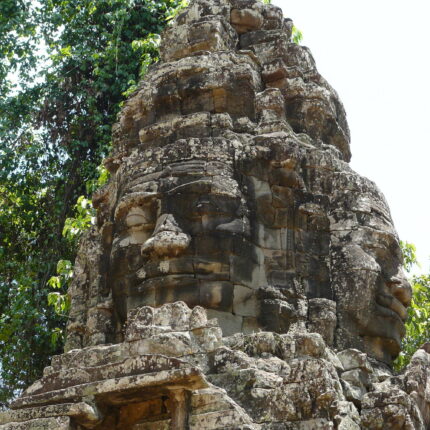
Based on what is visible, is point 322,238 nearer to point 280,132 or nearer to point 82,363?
point 280,132

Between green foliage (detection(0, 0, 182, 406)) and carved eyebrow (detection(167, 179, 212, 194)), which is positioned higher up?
green foliage (detection(0, 0, 182, 406))

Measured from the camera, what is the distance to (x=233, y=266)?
9.47 meters

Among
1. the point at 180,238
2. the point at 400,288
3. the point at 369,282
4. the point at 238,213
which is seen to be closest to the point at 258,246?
the point at 238,213

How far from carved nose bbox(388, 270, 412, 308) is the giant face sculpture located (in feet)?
0.06

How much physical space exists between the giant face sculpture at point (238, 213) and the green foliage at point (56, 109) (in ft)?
22.2

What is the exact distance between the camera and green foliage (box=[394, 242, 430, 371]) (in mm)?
15891

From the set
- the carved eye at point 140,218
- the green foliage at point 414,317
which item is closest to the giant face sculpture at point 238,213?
the carved eye at point 140,218

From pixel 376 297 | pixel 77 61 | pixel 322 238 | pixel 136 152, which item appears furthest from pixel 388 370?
pixel 77 61

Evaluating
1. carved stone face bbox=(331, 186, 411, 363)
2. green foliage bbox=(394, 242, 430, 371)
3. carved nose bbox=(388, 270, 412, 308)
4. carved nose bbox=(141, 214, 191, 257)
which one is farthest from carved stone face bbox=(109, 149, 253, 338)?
green foliage bbox=(394, 242, 430, 371)

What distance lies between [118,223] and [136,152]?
3.12 ft

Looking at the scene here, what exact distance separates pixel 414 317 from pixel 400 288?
6274 millimetres

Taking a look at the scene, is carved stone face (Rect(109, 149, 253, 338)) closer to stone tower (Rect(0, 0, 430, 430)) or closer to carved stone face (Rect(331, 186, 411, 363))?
stone tower (Rect(0, 0, 430, 430))

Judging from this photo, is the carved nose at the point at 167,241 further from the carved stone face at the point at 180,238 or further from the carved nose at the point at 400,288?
the carved nose at the point at 400,288

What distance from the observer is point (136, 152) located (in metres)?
10.7
